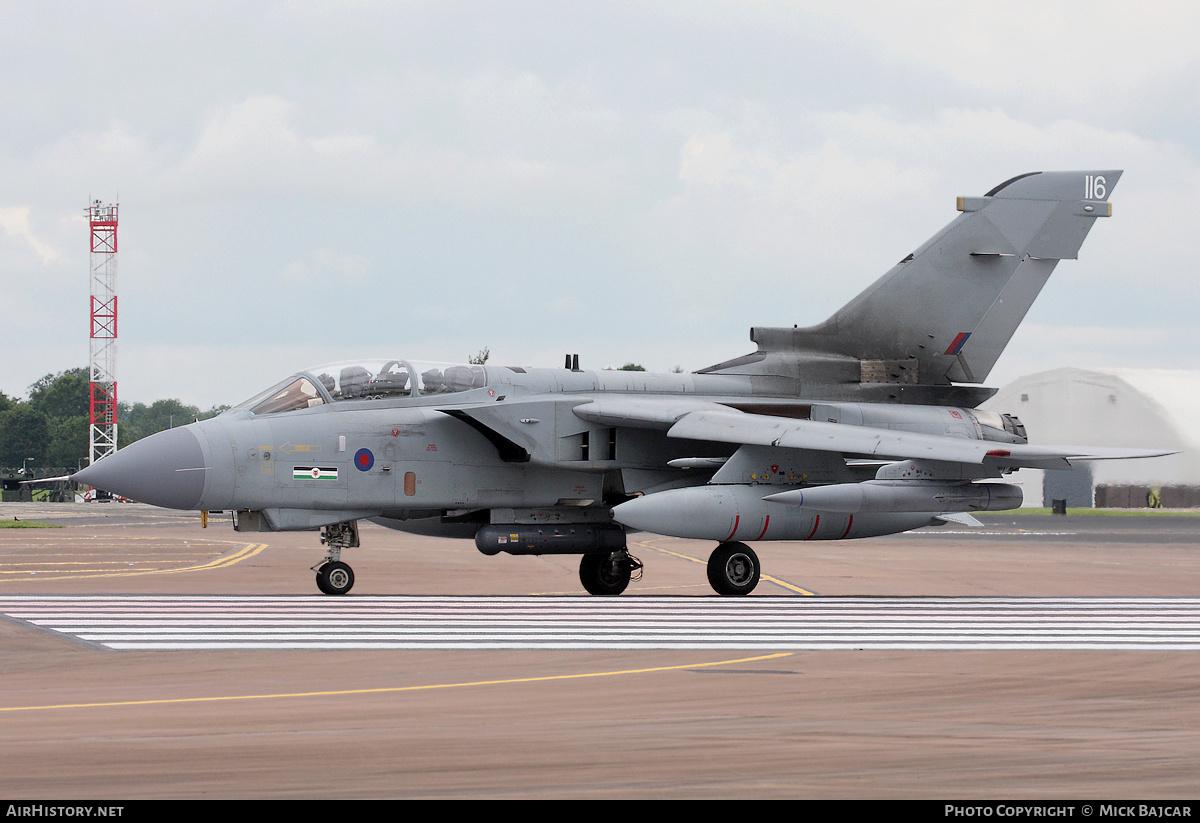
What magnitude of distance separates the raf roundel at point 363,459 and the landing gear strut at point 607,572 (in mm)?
3567

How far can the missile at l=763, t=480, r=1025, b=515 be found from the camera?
16172 mm

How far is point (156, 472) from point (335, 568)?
96.5 inches

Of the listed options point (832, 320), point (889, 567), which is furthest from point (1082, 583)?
point (832, 320)

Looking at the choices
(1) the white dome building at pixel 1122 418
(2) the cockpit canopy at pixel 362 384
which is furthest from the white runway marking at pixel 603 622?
(1) the white dome building at pixel 1122 418

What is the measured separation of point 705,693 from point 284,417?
9.53m

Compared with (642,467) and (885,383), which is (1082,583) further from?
(642,467)

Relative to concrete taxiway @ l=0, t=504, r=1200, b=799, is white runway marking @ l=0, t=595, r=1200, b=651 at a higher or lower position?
lower

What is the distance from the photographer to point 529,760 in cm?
563

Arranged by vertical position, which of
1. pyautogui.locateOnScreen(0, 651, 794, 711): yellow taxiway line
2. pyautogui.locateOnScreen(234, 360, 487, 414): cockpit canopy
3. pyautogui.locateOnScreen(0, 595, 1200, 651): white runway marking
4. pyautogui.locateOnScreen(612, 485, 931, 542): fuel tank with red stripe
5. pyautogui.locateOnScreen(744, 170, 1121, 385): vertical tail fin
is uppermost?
pyautogui.locateOnScreen(744, 170, 1121, 385): vertical tail fin

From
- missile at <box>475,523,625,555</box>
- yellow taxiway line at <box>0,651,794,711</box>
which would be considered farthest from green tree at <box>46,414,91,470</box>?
yellow taxiway line at <box>0,651,794,711</box>

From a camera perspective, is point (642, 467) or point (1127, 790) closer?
point (1127, 790)

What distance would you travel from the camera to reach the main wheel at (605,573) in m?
18.0

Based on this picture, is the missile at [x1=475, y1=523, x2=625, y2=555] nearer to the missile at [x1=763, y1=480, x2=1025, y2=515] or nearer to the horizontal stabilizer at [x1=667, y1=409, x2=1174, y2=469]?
the horizontal stabilizer at [x1=667, y1=409, x2=1174, y2=469]

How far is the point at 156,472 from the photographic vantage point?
49.6 feet
